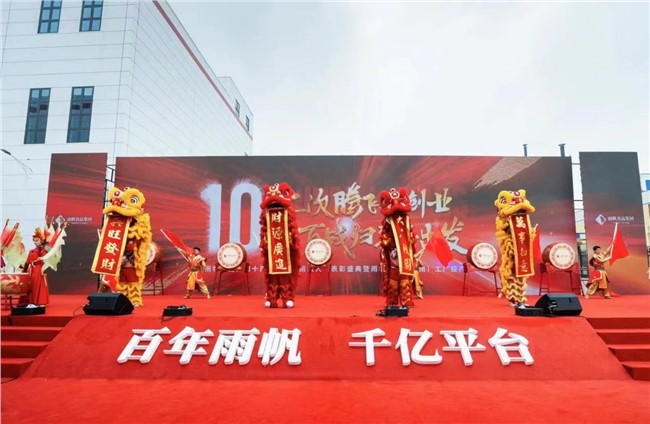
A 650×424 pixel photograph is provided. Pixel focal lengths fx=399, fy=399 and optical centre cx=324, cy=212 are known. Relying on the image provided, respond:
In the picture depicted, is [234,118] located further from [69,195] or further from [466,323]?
[466,323]

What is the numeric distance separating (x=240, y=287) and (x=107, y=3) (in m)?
8.67

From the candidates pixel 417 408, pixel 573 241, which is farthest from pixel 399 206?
pixel 573 241

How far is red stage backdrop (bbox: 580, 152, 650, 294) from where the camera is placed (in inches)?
256

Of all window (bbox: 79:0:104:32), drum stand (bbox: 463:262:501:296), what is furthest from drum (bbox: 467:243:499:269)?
window (bbox: 79:0:104:32)

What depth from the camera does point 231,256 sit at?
20.1 feet

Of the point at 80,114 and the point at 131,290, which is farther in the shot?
the point at 80,114

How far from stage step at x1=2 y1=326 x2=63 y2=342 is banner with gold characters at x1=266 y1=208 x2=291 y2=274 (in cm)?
215

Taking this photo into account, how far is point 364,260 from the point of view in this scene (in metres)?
6.70

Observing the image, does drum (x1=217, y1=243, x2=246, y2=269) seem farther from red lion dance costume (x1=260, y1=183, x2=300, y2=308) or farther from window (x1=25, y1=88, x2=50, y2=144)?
window (x1=25, y1=88, x2=50, y2=144)

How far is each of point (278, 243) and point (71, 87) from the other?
339 inches

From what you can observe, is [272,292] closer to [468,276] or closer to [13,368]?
[13,368]

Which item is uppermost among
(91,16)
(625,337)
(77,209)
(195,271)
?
(91,16)

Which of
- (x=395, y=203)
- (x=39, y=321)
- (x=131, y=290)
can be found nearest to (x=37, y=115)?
(x=131, y=290)

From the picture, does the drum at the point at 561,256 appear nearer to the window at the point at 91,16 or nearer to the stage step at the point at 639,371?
the stage step at the point at 639,371
